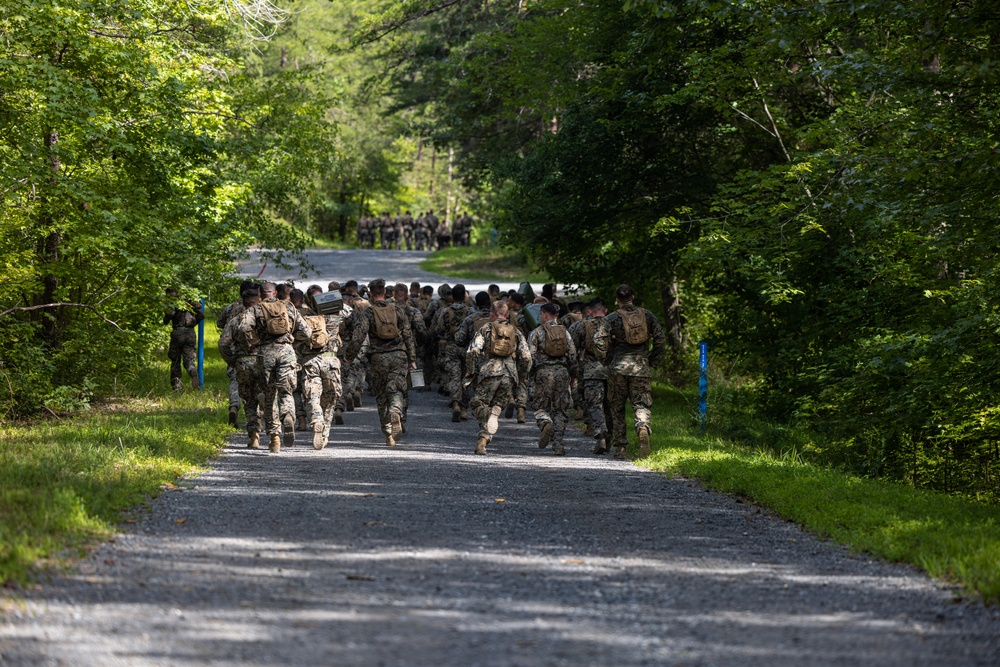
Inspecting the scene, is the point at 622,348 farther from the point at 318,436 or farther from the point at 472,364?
the point at 318,436

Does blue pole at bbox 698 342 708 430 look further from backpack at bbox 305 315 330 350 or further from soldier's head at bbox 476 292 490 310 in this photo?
backpack at bbox 305 315 330 350

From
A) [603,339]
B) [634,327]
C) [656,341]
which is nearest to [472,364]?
[603,339]

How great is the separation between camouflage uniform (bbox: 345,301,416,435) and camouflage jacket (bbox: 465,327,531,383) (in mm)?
974

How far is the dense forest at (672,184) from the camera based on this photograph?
1249 cm

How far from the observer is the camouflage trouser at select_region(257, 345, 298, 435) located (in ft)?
45.7

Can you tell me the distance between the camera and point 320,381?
49.5ft

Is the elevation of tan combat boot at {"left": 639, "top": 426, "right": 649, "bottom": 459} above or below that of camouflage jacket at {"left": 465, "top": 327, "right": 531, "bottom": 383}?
below

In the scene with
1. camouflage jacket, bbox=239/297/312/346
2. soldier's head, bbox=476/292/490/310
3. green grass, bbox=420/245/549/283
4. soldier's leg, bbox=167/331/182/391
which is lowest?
soldier's leg, bbox=167/331/182/391

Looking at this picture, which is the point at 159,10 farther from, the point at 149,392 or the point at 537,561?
the point at 537,561

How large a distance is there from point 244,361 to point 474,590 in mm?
8146

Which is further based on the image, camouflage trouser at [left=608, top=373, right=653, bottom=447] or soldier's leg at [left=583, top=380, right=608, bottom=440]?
soldier's leg at [left=583, top=380, right=608, bottom=440]

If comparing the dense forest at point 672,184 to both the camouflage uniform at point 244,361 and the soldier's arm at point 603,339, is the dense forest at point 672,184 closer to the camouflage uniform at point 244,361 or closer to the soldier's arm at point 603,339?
the camouflage uniform at point 244,361

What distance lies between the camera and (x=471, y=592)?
6.58 meters

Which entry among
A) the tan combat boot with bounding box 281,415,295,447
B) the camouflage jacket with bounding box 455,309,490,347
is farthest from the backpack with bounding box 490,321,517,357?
the tan combat boot with bounding box 281,415,295,447
